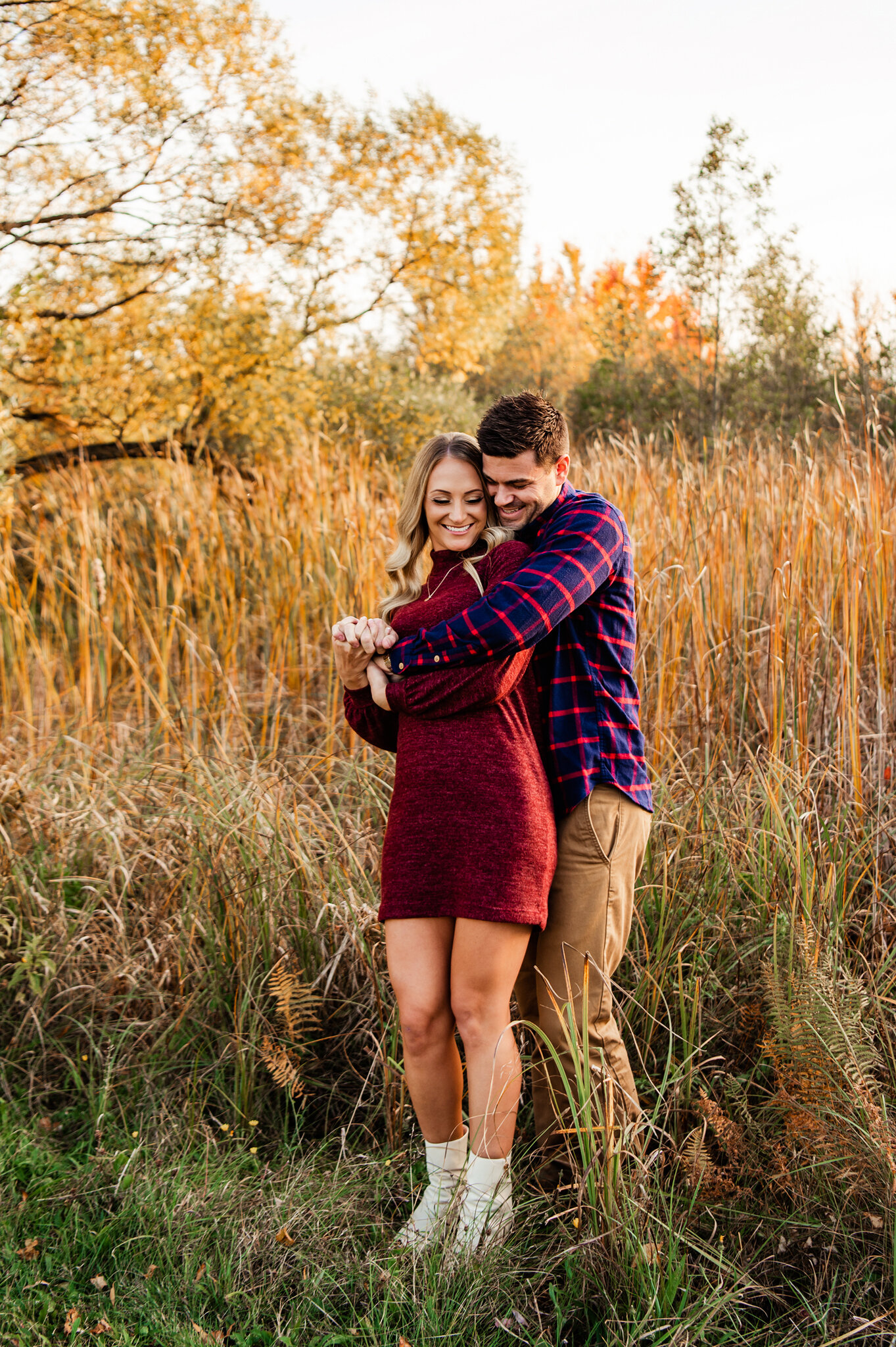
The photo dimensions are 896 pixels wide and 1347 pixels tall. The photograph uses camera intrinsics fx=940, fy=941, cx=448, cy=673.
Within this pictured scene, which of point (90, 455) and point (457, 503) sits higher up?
point (90, 455)

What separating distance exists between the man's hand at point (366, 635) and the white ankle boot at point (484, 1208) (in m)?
1.04

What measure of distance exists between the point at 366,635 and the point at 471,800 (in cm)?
41

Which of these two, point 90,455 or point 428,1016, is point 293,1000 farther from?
point 90,455

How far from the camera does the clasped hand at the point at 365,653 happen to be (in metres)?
1.96

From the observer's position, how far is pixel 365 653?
1.99 m

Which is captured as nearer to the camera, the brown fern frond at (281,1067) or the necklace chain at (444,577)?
the necklace chain at (444,577)

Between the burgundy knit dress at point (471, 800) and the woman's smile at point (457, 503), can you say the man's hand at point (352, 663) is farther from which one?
the woman's smile at point (457, 503)

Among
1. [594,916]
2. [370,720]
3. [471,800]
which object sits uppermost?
[370,720]

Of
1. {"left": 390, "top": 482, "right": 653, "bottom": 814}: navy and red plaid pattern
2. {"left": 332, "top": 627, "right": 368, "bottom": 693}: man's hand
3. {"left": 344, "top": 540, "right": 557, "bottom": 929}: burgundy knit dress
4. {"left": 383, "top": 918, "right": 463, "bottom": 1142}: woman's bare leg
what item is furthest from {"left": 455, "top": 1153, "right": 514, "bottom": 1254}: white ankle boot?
{"left": 332, "top": 627, "right": 368, "bottom": 693}: man's hand

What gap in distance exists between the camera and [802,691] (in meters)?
2.91

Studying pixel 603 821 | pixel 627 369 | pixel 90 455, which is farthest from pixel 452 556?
Result: pixel 627 369

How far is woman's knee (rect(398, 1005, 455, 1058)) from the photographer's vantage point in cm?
191

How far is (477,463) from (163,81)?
18.6 ft

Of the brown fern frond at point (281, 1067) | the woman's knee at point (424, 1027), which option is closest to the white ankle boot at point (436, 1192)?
the woman's knee at point (424, 1027)
